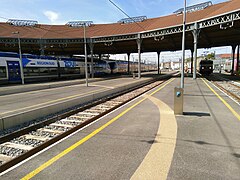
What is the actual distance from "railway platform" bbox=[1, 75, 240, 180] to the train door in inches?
820

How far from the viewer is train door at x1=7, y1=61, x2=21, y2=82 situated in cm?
2187

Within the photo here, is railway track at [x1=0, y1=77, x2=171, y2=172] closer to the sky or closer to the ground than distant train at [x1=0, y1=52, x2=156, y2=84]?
closer to the ground

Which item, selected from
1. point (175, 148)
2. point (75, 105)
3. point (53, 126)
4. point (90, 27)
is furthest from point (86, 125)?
point (90, 27)

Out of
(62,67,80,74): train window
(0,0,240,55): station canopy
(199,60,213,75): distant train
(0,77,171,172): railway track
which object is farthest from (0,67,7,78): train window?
(199,60,213,75): distant train

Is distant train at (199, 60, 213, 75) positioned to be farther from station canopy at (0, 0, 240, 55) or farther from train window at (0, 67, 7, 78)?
train window at (0, 67, 7, 78)

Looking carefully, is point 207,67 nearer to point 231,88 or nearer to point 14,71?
point 231,88

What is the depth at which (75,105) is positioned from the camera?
33.7 ft

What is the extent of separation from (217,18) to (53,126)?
1027 inches

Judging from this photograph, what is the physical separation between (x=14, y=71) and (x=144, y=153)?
24.3m

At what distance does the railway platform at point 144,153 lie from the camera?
3.33 m

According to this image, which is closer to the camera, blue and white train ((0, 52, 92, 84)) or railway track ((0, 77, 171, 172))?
railway track ((0, 77, 171, 172))

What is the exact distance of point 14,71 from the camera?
2267 centimetres

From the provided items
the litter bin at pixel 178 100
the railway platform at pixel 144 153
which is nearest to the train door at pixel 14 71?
the railway platform at pixel 144 153

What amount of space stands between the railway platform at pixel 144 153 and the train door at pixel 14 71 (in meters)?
20.8
